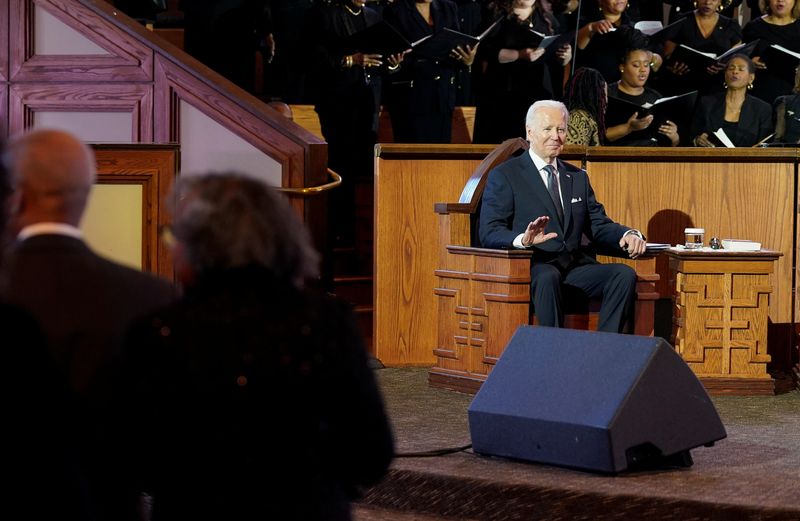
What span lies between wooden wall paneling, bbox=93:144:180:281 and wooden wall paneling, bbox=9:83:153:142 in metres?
0.30

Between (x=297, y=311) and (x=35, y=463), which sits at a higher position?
(x=297, y=311)

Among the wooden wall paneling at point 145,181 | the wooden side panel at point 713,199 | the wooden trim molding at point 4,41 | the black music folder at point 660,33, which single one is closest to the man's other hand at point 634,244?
the wooden side panel at point 713,199

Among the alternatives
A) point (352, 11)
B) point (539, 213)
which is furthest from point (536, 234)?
point (352, 11)

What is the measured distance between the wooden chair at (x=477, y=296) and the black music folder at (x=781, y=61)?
8.41 ft

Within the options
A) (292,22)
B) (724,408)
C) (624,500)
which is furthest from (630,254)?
(292,22)

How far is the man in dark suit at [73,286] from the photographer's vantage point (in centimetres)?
188

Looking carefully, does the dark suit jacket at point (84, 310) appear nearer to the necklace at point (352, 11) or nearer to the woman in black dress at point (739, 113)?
the necklace at point (352, 11)

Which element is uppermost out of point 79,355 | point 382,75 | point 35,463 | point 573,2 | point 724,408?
point 573,2

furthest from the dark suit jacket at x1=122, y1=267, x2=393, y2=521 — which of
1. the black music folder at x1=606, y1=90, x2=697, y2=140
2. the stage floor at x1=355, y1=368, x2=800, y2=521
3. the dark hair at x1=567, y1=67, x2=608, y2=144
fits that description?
the black music folder at x1=606, y1=90, x2=697, y2=140

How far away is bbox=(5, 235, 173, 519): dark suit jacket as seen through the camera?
6.16ft

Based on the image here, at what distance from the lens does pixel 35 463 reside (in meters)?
1.80

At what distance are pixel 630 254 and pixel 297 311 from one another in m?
3.48

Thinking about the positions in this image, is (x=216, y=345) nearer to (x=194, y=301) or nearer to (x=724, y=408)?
(x=194, y=301)

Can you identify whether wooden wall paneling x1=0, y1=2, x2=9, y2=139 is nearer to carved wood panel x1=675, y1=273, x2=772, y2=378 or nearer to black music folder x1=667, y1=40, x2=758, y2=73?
carved wood panel x1=675, y1=273, x2=772, y2=378
